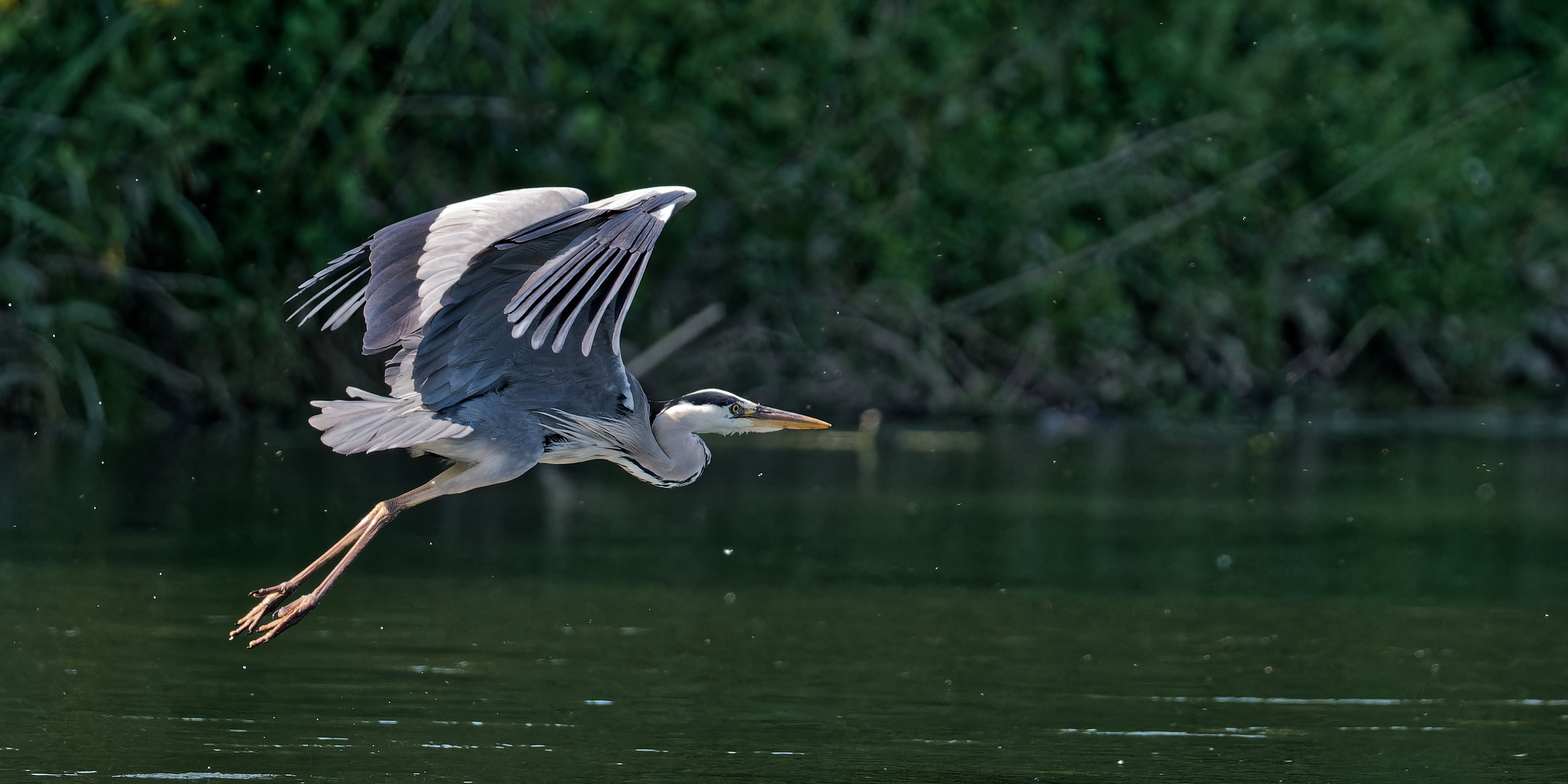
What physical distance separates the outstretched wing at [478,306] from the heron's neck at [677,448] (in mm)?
411

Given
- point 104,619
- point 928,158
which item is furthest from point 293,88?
point 104,619

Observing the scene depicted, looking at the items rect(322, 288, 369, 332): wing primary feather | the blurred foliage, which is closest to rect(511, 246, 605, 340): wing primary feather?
rect(322, 288, 369, 332): wing primary feather

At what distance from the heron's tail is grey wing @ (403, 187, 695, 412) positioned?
13cm

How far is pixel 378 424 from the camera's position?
7.26m

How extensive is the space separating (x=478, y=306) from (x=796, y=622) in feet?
9.25

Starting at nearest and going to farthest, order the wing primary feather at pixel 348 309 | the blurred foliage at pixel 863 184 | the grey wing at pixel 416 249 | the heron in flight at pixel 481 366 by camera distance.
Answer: the heron in flight at pixel 481 366 < the grey wing at pixel 416 249 < the wing primary feather at pixel 348 309 < the blurred foliage at pixel 863 184

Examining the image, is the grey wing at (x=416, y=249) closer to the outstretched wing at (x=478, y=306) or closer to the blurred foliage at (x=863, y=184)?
the outstretched wing at (x=478, y=306)

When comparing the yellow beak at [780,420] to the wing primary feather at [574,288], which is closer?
the wing primary feather at [574,288]

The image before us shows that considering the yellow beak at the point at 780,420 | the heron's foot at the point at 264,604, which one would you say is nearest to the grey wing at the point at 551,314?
the yellow beak at the point at 780,420

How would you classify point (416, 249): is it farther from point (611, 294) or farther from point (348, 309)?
point (611, 294)

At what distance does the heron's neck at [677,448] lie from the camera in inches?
323

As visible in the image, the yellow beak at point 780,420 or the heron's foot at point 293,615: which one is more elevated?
the yellow beak at point 780,420

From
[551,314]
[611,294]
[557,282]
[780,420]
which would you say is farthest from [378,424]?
[780,420]

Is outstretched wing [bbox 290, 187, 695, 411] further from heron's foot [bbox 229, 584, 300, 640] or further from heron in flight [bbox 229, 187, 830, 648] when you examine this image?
heron's foot [bbox 229, 584, 300, 640]
